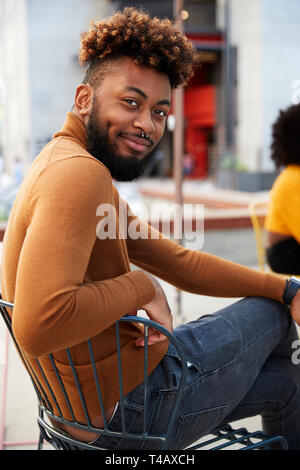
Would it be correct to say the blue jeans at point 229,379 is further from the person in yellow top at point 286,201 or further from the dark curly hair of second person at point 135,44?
the person in yellow top at point 286,201

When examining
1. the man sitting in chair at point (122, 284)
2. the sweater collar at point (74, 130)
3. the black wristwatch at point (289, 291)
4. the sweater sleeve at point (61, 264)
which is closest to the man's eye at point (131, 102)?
the man sitting in chair at point (122, 284)

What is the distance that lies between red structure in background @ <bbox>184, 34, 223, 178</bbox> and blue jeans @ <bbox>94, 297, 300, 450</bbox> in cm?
1701

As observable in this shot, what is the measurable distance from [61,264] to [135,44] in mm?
512

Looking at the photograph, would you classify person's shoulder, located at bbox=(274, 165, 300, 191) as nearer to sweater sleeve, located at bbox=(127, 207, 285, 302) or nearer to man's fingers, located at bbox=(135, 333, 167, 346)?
sweater sleeve, located at bbox=(127, 207, 285, 302)

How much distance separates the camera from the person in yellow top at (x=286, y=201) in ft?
8.02

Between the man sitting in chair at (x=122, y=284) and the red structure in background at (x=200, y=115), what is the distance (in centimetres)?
1698

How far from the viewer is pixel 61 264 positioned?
0.83 metres

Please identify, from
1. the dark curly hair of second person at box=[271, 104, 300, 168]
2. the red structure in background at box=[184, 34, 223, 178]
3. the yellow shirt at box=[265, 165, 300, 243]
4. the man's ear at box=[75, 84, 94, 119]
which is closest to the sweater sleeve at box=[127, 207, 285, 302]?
the man's ear at box=[75, 84, 94, 119]

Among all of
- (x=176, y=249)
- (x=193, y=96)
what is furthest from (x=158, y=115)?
(x=193, y=96)

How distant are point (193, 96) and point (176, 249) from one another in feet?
65.5

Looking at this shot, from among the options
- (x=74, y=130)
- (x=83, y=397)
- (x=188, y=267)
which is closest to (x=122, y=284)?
(x=83, y=397)

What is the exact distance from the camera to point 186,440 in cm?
112

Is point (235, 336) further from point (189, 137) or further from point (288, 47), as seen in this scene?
point (189, 137)

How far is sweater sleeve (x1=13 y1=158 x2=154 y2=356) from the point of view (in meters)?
0.83
